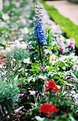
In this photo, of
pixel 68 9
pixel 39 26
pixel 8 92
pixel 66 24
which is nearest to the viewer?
pixel 8 92

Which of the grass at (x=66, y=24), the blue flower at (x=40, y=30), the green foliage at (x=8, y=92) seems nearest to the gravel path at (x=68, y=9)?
the grass at (x=66, y=24)

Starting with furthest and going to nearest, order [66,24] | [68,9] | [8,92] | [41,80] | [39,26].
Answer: [68,9] → [66,24] → [39,26] → [41,80] → [8,92]

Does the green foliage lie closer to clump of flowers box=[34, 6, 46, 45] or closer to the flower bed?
the flower bed

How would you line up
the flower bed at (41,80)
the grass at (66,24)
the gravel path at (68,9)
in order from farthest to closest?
the gravel path at (68,9) < the grass at (66,24) < the flower bed at (41,80)

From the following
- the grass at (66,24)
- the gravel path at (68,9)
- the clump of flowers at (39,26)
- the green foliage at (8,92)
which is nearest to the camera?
the green foliage at (8,92)

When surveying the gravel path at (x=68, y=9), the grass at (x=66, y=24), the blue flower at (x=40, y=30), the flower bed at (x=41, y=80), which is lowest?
the gravel path at (x=68, y=9)

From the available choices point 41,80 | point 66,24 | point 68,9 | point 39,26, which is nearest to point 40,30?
point 39,26

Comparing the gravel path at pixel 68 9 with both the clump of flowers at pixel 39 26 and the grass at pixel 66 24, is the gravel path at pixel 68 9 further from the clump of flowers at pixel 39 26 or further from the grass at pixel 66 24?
the clump of flowers at pixel 39 26

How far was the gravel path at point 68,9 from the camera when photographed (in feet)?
37.2

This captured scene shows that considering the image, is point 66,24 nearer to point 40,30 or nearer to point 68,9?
point 68,9

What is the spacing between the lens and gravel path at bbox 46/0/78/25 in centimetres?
1134

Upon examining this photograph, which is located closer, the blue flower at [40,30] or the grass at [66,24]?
the blue flower at [40,30]

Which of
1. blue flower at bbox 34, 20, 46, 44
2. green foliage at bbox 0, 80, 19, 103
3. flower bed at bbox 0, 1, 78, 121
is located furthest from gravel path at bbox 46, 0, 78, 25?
green foliage at bbox 0, 80, 19, 103

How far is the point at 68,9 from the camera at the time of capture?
13195 mm
